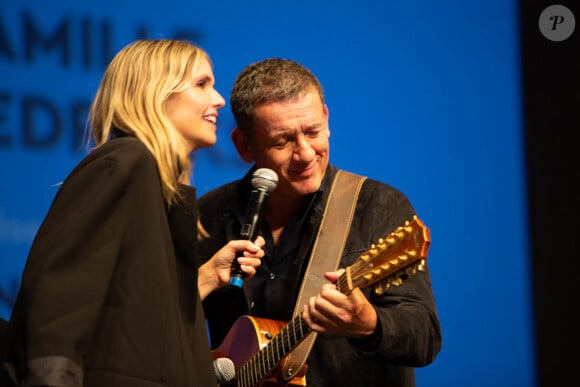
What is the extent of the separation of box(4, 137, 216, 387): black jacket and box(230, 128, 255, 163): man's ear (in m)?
1.00

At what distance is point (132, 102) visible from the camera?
1.84 meters

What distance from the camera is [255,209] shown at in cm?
217

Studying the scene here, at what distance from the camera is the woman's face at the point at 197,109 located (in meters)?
1.97

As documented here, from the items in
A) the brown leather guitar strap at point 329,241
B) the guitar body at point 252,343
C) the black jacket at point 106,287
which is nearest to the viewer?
the black jacket at point 106,287

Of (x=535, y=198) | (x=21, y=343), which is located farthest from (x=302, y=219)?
(x=535, y=198)

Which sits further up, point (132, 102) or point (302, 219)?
point (132, 102)

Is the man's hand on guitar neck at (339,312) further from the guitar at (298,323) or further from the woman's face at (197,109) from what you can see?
the woman's face at (197,109)

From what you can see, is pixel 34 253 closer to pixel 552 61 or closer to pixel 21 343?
pixel 21 343

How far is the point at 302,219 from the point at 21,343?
3.79 ft

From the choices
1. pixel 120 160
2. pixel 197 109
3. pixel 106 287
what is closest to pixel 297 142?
pixel 197 109

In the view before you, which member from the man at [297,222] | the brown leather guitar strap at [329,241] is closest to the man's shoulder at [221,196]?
the man at [297,222]

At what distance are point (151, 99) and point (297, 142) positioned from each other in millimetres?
747

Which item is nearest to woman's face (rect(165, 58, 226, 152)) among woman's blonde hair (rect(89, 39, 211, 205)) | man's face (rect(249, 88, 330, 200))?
woman's blonde hair (rect(89, 39, 211, 205))

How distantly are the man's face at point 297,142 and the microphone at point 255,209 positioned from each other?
230 millimetres
